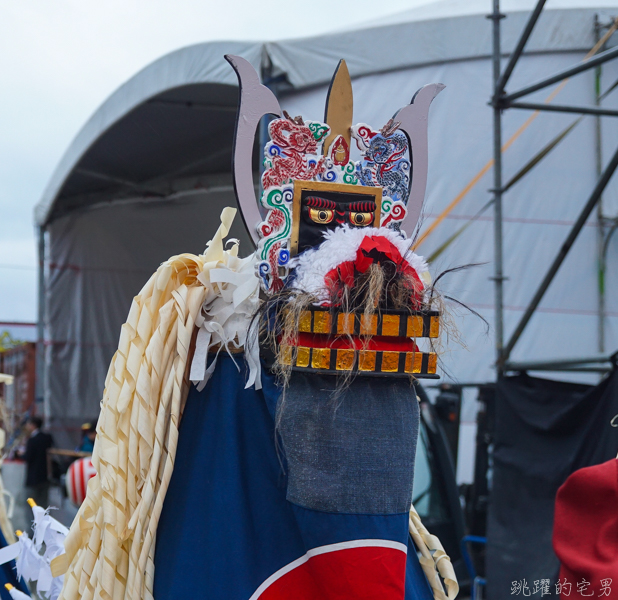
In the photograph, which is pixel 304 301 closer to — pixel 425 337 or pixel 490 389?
pixel 425 337

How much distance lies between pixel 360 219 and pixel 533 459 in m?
2.91

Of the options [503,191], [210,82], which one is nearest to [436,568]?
[503,191]

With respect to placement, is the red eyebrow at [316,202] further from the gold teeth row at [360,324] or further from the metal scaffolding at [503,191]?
the metal scaffolding at [503,191]

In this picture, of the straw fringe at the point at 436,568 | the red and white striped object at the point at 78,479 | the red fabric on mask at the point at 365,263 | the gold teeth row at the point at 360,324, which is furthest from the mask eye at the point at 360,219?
the red and white striped object at the point at 78,479

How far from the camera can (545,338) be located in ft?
16.9

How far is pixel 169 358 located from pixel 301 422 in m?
0.33

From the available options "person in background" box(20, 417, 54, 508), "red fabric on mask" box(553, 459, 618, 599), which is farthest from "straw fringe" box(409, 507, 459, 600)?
"person in background" box(20, 417, 54, 508)

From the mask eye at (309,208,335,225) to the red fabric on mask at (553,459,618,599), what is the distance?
77 centimetres

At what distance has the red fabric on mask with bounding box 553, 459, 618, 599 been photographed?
1.33 metres

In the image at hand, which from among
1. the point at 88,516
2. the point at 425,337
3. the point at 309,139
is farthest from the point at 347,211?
the point at 88,516

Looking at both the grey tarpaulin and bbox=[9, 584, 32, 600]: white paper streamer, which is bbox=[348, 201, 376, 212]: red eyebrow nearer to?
bbox=[9, 584, 32, 600]: white paper streamer

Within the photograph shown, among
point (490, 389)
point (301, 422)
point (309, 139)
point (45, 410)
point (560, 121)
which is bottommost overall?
point (45, 410)

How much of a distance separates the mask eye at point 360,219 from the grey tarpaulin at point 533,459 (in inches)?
98.3

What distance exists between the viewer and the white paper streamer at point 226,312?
51.5 inches
